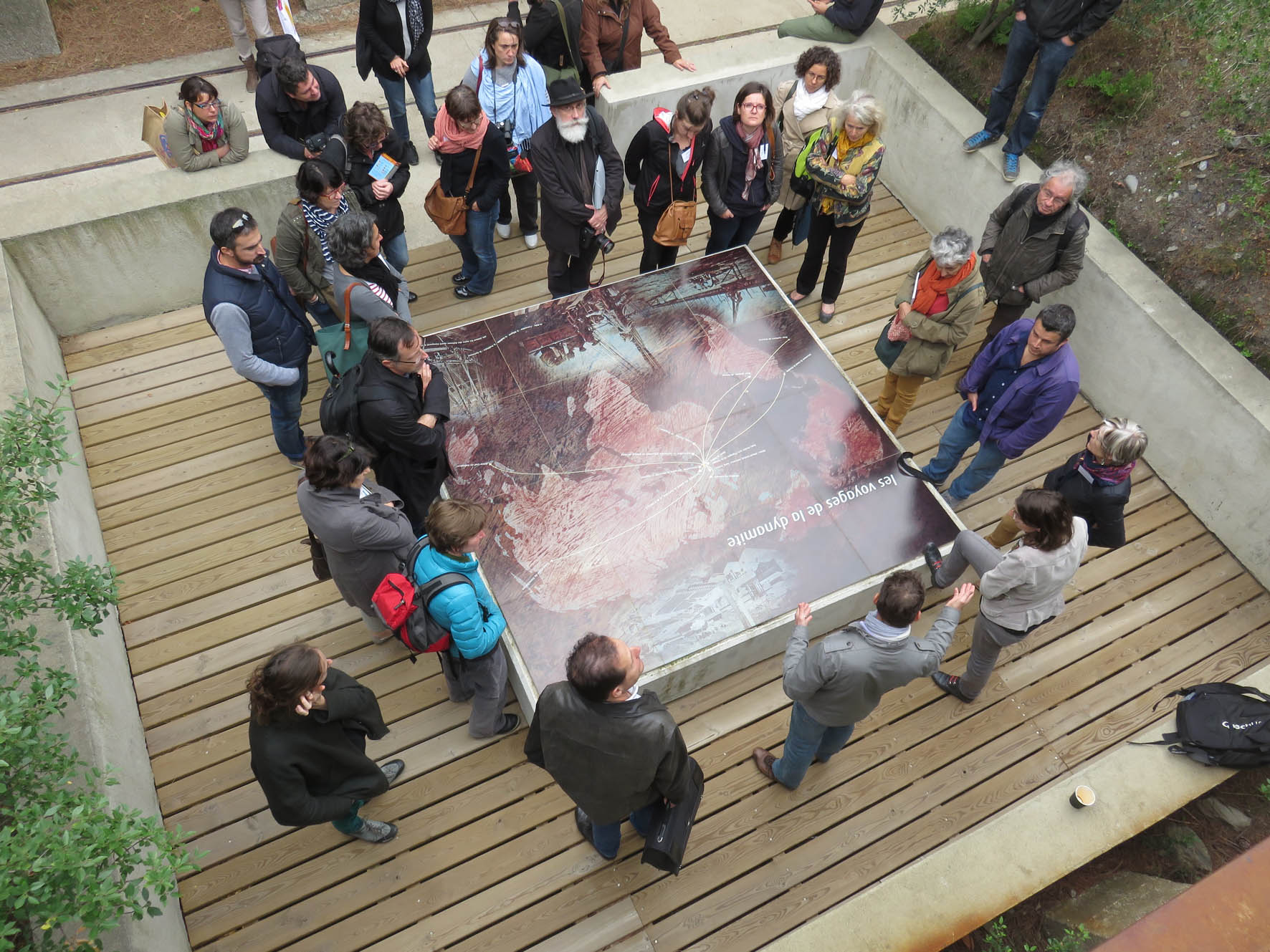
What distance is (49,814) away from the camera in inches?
85.4

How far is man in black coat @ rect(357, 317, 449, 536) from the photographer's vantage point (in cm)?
354

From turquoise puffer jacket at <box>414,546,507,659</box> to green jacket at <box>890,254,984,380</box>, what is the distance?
2.73 meters

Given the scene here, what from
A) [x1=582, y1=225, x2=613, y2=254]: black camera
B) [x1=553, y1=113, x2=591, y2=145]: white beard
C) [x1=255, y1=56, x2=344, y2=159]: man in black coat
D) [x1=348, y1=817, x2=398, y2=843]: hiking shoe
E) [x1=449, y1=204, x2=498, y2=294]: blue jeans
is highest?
[x1=553, y1=113, x2=591, y2=145]: white beard

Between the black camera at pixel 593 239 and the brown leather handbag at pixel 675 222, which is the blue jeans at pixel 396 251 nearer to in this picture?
the black camera at pixel 593 239

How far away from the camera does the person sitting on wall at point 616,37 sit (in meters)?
5.75

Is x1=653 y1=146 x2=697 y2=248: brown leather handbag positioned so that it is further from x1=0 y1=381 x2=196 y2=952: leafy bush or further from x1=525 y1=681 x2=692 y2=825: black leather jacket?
x1=0 y1=381 x2=196 y2=952: leafy bush

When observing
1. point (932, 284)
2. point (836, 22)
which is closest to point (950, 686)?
point (932, 284)

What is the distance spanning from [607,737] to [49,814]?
150 cm

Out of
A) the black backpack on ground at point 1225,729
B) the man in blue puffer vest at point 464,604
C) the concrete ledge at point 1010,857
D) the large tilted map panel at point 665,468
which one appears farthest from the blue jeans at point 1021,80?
the man in blue puffer vest at point 464,604

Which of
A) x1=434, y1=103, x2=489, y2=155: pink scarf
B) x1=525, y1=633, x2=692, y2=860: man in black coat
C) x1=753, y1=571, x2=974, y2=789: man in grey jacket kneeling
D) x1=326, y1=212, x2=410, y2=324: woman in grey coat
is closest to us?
x1=525, y1=633, x2=692, y2=860: man in black coat

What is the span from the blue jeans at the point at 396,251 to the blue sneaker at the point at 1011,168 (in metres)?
3.91

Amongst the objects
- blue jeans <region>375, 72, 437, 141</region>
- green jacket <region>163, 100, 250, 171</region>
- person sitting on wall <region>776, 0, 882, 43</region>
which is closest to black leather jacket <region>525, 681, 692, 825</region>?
green jacket <region>163, 100, 250, 171</region>

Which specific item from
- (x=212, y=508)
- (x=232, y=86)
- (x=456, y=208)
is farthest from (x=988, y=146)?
(x=232, y=86)

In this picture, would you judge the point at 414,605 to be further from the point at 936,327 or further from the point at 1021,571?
the point at 936,327
